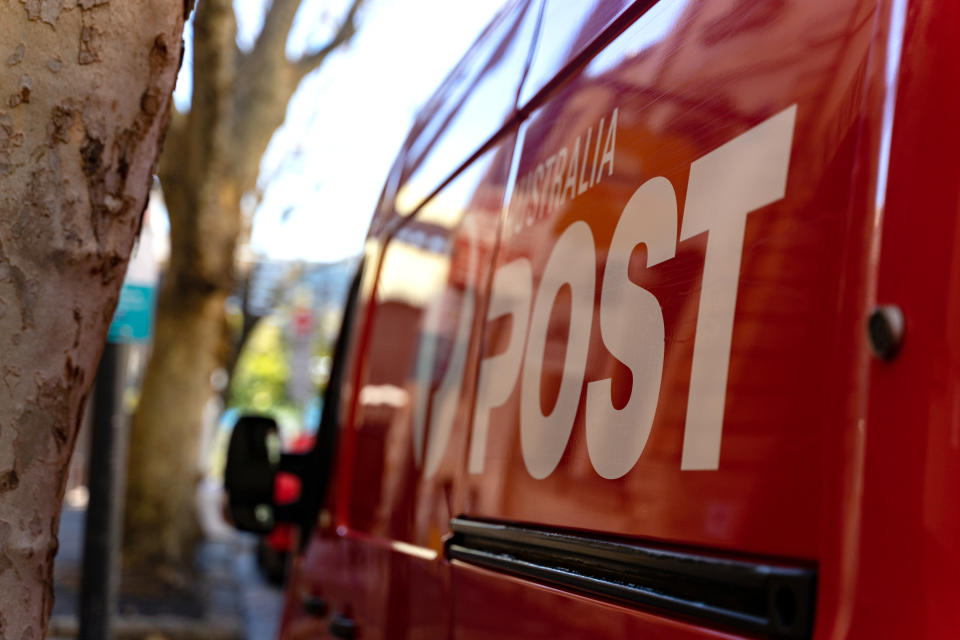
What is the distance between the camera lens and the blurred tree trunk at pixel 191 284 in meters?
9.93

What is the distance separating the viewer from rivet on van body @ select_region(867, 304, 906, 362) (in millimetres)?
1060

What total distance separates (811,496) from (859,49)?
17.6 inches

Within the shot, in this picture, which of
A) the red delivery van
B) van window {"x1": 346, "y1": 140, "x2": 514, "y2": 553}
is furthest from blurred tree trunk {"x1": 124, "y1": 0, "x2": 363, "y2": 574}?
the red delivery van

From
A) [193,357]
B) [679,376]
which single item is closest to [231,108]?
[193,357]

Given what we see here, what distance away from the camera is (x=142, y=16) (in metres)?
2.00

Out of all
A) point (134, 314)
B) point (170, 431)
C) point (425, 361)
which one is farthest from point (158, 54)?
point (170, 431)

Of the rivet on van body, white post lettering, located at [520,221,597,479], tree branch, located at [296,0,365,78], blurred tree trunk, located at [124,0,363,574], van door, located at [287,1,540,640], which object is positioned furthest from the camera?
tree branch, located at [296,0,365,78]

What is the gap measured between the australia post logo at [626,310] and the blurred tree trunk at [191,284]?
25.3 feet

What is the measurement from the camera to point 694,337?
146 cm

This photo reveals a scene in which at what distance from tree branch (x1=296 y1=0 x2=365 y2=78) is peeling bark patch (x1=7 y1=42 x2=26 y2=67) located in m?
9.88

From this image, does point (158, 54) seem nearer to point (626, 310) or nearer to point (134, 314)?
point (626, 310)

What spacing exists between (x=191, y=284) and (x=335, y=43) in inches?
117

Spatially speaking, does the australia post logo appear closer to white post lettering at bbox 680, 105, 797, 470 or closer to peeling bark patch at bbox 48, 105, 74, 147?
white post lettering at bbox 680, 105, 797, 470

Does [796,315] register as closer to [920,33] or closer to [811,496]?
[811,496]
